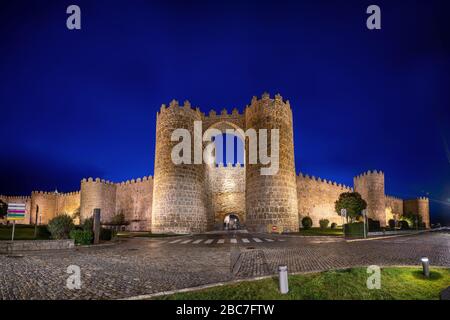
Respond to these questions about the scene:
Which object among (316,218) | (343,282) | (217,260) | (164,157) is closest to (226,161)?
(164,157)

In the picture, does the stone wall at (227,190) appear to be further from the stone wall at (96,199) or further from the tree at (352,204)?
the stone wall at (96,199)

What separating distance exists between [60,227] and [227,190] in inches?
929

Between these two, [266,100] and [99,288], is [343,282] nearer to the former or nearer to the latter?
[99,288]

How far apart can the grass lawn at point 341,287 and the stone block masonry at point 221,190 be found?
1882cm

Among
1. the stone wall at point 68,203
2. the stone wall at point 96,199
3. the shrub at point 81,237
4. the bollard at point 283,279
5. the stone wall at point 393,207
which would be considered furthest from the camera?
the stone wall at point 393,207

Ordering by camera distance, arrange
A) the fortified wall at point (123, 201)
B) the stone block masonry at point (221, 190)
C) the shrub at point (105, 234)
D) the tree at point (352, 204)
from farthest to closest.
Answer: the fortified wall at point (123, 201) → the tree at point (352, 204) → the stone block masonry at point (221, 190) → the shrub at point (105, 234)

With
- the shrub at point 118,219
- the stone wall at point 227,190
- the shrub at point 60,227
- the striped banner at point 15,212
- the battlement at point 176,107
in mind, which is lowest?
the shrub at point 118,219

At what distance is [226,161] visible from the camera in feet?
123

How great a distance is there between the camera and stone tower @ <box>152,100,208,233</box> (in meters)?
27.6

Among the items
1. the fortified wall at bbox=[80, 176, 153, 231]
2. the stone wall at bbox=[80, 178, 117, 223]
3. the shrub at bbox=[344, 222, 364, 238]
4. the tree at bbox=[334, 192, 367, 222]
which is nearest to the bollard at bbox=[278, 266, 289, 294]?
the shrub at bbox=[344, 222, 364, 238]

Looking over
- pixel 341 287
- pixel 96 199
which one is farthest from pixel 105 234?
pixel 96 199

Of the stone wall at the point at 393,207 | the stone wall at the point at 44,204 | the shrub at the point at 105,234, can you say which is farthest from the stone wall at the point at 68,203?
the stone wall at the point at 393,207

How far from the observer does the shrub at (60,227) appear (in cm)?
1502
